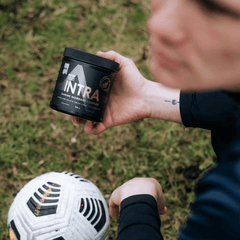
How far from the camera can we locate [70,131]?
2.32 m

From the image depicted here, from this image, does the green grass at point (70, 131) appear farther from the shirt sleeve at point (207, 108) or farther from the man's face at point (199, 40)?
the man's face at point (199, 40)

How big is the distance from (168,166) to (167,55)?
1754mm

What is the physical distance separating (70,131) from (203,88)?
1833 mm

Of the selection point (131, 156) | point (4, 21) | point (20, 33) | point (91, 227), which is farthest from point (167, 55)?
point (4, 21)

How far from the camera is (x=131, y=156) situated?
89.0 inches

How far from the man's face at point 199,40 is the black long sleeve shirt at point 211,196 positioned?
34 centimetres

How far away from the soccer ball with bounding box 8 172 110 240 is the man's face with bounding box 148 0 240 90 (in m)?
1.14

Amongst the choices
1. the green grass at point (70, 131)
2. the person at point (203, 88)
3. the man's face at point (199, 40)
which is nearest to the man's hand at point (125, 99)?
the person at point (203, 88)

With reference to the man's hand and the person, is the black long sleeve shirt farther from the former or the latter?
the man's hand

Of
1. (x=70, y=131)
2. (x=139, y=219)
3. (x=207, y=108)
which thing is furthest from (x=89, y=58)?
(x=70, y=131)

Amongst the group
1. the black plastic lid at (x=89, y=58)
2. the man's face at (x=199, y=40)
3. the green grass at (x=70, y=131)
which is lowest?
the green grass at (x=70, y=131)

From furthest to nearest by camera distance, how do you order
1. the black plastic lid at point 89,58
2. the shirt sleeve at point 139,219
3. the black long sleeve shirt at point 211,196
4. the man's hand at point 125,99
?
the man's hand at point 125,99 < the black plastic lid at point 89,58 < the shirt sleeve at point 139,219 < the black long sleeve shirt at point 211,196

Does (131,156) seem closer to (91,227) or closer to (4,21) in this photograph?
(91,227)

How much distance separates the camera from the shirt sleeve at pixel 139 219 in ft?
3.31
